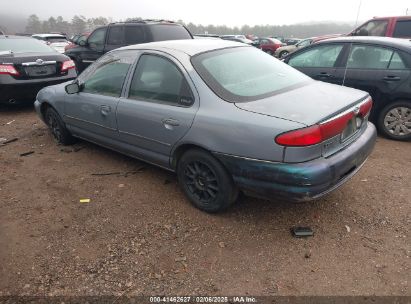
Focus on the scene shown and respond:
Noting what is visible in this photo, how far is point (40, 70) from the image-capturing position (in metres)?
6.93

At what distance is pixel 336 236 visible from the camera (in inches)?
119

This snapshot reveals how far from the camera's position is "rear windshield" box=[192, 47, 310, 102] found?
3146mm

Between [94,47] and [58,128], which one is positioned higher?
[94,47]

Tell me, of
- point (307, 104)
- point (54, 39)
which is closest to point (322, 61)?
point (307, 104)

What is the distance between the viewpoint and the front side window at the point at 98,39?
924 cm

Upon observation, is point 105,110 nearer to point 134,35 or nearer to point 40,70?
point 40,70

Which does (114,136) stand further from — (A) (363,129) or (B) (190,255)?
(A) (363,129)

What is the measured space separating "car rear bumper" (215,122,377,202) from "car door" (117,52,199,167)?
588 millimetres

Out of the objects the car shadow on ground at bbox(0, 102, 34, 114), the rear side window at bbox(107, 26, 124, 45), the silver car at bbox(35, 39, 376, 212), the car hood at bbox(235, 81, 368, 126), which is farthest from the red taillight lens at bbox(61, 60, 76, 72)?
the car hood at bbox(235, 81, 368, 126)

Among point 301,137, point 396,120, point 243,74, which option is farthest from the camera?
point 396,120

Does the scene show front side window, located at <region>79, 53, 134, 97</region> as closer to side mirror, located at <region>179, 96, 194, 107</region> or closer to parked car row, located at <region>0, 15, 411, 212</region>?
parked car row, located at <region>0, 15, 411, 212</region>

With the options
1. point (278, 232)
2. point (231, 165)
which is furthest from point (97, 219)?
point (278, 232)

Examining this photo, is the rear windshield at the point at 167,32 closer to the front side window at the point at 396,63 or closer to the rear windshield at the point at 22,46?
the rear windshield at the point at 22,46

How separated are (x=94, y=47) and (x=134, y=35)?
154 centimetres
